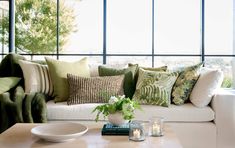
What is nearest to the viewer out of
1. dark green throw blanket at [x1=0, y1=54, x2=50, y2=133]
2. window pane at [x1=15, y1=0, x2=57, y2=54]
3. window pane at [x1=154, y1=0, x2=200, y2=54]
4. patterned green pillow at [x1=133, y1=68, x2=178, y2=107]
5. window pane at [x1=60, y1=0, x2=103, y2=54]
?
dark green throw blanket at [x1=0, y1=54, x2=50, y2=133]

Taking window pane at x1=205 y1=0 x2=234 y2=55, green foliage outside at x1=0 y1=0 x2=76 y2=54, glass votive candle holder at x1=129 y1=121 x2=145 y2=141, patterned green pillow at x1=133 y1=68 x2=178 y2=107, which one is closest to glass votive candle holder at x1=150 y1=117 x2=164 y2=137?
glass votive candle holder at x1=129 y1=121 x2=145 y2=141

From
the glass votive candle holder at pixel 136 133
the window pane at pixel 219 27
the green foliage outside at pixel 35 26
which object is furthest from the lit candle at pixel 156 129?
the green foliage outside at pixel 35 26

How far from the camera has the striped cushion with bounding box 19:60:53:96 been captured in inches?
132

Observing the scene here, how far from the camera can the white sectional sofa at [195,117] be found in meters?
2.94

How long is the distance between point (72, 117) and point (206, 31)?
2.62m

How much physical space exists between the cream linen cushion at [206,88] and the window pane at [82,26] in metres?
1.99

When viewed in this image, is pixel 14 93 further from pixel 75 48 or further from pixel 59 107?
pixel 75 48

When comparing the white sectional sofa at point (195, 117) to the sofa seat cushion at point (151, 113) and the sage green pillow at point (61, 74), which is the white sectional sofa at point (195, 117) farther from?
the sage green pillow at point (61, 74)

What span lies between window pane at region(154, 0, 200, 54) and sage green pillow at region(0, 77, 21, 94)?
2261 millimetres

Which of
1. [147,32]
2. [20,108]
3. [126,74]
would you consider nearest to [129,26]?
[147,32]

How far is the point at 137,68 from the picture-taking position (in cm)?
357

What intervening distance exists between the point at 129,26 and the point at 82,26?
0.78 metres

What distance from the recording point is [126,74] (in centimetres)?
346

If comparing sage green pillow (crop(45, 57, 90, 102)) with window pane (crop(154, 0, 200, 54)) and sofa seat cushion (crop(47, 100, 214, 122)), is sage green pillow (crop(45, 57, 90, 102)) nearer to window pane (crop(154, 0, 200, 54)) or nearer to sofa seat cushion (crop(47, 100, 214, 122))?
sofa seat cushion (crop(47, 100, 214, 122))
